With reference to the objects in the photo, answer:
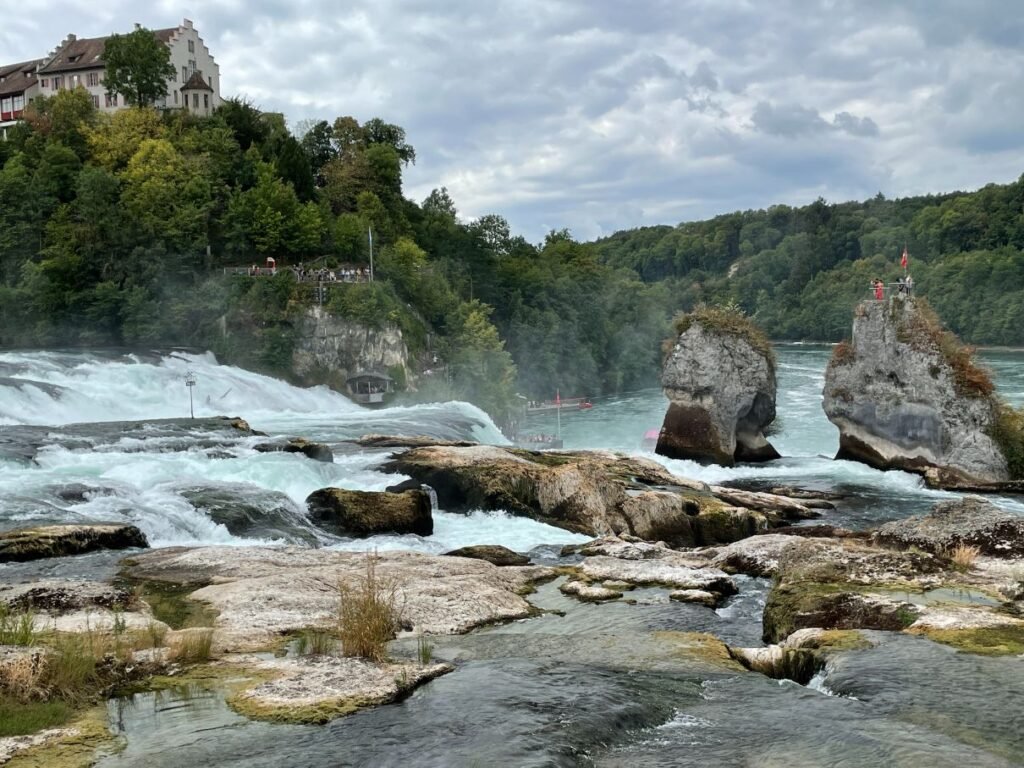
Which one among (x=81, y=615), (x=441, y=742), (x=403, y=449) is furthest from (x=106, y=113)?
(x=441, y=742)

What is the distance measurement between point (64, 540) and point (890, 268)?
518 ft

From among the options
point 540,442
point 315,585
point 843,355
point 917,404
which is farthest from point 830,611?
point 540,442

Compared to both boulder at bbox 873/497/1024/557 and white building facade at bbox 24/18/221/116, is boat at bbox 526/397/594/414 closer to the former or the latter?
white building facade at bbox 24/18/221/116

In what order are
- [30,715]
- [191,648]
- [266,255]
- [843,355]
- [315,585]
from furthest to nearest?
[266,255]
[843,355]
[315,585]
[191,648]
[30,715]

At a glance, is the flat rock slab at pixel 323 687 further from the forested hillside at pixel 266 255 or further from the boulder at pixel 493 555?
the forested hillside at pixel 266 255

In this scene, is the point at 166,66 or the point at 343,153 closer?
the point at 166,66

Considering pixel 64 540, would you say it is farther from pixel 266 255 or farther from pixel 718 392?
pixel 266 255

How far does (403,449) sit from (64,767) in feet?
84.7

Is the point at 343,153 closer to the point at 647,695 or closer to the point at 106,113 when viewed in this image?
the point at 106,113

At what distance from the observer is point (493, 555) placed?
59.9 ft

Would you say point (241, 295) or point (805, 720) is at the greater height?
point (241, 295)

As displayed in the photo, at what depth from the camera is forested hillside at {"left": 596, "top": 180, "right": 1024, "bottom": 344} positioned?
132 metres

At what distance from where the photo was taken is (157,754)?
7242 millimetres

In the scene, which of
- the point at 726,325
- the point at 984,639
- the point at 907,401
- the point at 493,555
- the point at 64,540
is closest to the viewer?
the point at 984,639
